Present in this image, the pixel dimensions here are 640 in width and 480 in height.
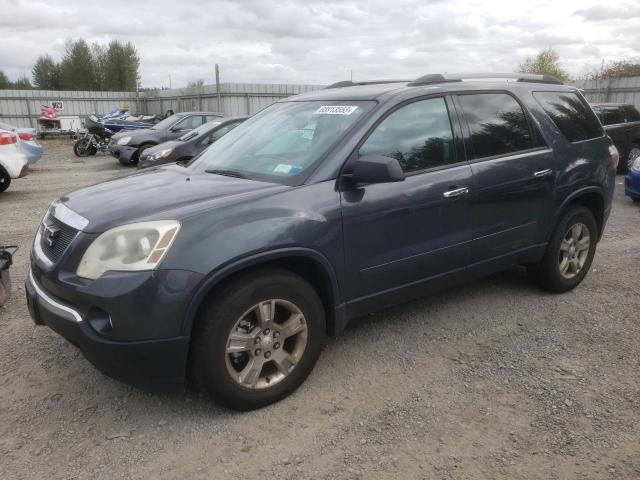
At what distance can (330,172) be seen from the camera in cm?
314

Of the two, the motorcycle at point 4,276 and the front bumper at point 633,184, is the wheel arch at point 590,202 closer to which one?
the motorcycle at point 4,276

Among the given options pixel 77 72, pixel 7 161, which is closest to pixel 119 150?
pixel 7 161

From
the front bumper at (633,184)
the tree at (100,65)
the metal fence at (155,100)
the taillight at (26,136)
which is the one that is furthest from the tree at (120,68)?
the front bumper at (633,184)

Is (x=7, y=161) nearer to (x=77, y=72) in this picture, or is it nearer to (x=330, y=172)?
(x=330, y=172)

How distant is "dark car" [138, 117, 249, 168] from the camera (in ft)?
35.9

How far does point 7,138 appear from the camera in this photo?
9.52 meters

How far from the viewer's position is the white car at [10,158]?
A: 9469mm

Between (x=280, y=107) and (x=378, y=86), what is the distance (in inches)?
31.4

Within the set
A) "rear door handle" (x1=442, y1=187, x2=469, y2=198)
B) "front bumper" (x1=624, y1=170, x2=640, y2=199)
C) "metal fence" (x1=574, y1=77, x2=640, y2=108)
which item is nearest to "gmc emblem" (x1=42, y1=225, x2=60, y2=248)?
"rear door handle" (x1=442, y1=187, x2=469, y2=198)

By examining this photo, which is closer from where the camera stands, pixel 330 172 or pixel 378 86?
pixel 330 172

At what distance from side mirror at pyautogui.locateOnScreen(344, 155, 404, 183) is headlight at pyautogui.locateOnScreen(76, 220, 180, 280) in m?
1.06

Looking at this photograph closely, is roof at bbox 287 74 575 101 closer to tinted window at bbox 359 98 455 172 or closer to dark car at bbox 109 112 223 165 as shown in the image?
tinted window at bbox 359 98 455 172

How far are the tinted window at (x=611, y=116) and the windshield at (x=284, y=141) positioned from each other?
32.6 ft

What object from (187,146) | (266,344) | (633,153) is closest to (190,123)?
(187,146)
